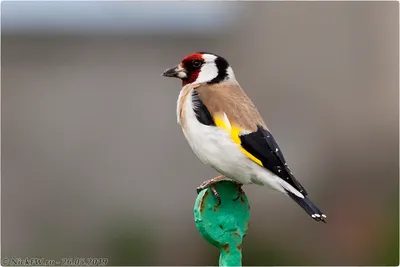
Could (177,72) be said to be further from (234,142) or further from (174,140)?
(174,140)

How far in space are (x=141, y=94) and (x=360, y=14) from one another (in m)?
2.27

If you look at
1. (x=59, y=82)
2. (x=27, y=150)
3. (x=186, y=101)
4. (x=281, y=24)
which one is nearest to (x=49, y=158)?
(x=27, y=150)

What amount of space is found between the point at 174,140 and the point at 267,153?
11.6ft

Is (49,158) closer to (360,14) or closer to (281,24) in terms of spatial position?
(281,24)

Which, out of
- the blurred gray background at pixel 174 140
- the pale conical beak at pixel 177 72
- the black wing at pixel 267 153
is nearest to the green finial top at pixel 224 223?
the black wing at pixel 267 153

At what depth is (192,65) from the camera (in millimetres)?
3086

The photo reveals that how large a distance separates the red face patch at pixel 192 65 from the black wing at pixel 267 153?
409 mm

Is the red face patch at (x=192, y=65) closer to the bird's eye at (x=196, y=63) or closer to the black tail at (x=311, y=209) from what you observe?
the bird's eye at (x=196, y=63)

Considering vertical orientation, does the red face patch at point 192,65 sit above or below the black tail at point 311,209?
above

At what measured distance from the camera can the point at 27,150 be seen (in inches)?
248

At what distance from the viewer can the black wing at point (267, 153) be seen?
270 centimetres

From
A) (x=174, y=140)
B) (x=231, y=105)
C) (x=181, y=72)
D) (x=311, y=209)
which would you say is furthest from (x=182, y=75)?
(x=174, y=140)

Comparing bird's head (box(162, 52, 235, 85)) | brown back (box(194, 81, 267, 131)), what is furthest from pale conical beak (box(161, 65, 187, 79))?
brown back (box(194, 81, 267, 131))

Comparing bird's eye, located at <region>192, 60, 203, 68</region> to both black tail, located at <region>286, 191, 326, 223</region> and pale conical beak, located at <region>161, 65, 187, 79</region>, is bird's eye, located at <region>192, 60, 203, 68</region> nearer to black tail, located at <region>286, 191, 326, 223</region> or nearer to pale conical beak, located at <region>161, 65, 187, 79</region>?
pale conical beak, located at <region>161, 65, 187, 79</region>
